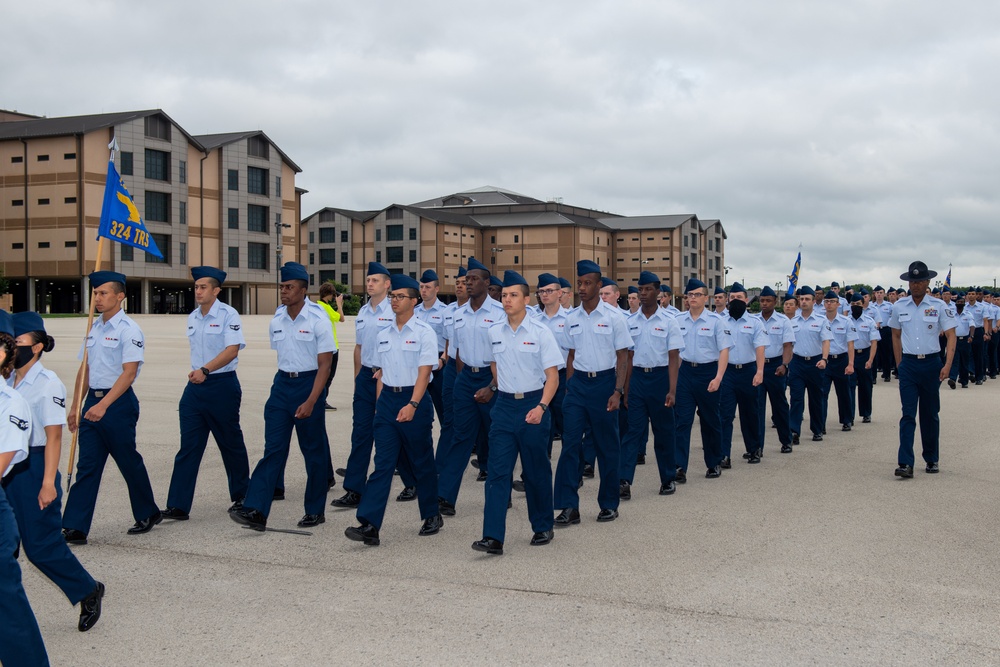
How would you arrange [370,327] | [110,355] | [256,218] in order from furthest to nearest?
[256,218] → [370,327] → [110,355]

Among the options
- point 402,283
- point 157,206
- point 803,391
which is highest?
point 157,206

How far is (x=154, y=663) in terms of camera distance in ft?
14.5

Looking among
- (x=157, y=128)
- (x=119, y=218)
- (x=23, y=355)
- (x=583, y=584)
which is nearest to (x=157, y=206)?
(x=157, y=128)

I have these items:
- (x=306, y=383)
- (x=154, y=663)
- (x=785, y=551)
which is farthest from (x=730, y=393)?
(x=154, y=663)

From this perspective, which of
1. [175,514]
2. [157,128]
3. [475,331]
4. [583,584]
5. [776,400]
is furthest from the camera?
[157,128]

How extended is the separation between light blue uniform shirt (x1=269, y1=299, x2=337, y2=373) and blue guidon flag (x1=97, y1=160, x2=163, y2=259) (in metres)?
1.96

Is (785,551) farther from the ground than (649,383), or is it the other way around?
(649,383)

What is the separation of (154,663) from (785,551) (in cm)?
412

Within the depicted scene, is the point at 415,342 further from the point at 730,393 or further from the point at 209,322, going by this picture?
the point at 730,393

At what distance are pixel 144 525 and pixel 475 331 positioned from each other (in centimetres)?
340

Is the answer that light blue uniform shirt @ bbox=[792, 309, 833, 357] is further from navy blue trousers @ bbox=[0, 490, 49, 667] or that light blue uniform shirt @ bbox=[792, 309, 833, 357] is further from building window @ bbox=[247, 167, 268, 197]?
building window @ bbox=[247, 167, 268, 197]

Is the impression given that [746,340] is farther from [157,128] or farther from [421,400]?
[157,128]

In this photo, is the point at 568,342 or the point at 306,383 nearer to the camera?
the point at 306,383

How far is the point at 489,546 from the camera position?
20.9 feet
